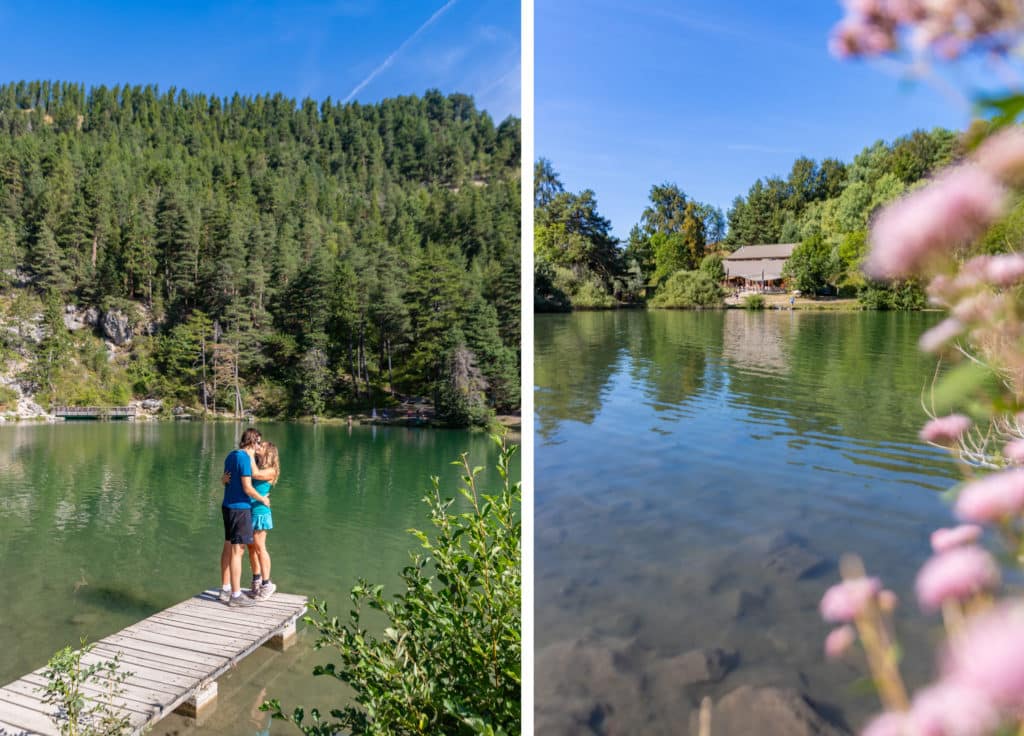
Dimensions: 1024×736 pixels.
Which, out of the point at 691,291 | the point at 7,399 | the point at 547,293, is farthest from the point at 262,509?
the point at 7,399

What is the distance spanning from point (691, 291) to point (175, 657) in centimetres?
200

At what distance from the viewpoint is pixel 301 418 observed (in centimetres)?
1010

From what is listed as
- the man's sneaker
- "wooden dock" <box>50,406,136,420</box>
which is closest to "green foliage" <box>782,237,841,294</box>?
the man's sneaker

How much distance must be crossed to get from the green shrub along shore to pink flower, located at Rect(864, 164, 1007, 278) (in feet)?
1.23

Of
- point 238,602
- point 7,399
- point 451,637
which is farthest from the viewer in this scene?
point 7,399

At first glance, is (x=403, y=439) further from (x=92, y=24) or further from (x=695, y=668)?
(x=695, y=668)

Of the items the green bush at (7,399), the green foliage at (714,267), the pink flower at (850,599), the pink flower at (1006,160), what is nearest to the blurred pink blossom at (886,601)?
the pink flower at (850,599)

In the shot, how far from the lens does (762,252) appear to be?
5.38ft

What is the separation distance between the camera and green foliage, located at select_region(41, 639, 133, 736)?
173 centimetres

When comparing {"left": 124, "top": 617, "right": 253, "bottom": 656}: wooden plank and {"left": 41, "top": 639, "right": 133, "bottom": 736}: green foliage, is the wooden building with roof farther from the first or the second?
{"left": 124, "top": 617, "right": 253, "bottom": 656}: wooden plank

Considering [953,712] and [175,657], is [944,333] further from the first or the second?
[175,657]

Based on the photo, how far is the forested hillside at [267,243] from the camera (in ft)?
26.5

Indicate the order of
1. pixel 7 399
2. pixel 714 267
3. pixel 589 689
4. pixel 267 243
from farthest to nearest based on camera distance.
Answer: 1. pixel 267 243
2. pixel 7 399
3. pixel 589 689
4. pixel 714 267

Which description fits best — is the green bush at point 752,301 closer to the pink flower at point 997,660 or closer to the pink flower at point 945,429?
the pink flower at point 945,429
